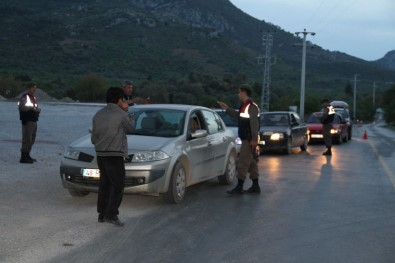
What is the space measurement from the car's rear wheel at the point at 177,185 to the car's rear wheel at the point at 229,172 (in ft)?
6.80

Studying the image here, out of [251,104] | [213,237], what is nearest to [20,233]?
[213,237]

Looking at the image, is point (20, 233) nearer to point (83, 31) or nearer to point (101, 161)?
point (101, 161)

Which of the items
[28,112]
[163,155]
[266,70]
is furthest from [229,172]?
[266,70]

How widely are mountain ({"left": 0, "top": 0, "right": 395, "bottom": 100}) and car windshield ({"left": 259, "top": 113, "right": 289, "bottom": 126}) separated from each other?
52.0 m

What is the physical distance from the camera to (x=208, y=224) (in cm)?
754

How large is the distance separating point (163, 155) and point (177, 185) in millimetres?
630

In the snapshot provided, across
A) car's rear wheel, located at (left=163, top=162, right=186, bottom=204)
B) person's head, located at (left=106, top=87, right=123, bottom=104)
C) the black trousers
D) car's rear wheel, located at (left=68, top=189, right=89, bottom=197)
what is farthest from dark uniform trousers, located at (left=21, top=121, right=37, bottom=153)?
person's head, located at (left=106, top=87, right=123, bottom=104)

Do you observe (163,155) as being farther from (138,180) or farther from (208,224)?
(208,224)

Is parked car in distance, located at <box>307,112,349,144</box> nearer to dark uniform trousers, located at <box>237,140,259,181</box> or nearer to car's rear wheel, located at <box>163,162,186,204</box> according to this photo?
dark uniform trousers, located at <box>237,140,259,181</box>

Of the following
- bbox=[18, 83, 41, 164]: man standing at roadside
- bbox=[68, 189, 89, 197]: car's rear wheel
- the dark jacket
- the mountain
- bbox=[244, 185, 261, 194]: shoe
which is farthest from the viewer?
the mountain

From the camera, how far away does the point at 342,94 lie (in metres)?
108

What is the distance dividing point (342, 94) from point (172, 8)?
1935 inches

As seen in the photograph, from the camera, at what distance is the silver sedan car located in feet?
27.0

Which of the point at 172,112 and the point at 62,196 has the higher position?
the point at 172,112
